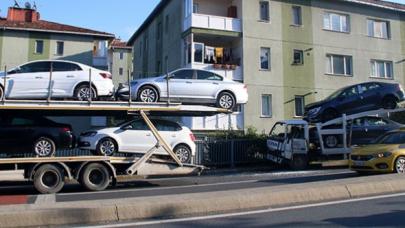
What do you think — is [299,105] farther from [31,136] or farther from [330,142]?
[31,136]

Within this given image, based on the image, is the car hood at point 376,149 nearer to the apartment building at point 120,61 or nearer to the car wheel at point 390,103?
the car wheel at point 390,103

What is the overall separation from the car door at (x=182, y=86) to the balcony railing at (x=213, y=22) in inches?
474

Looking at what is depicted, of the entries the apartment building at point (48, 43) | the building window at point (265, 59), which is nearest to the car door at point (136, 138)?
the building window at point (265, 59)

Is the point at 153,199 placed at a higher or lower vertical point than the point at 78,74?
lower

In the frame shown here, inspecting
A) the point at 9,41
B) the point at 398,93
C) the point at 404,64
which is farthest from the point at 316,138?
the point at 9,41

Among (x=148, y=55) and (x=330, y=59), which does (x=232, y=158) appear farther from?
(x=148, y=55)

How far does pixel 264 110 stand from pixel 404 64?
12044 mm

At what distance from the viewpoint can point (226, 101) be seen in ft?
51.8

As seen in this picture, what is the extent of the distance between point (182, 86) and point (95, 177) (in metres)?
3.88

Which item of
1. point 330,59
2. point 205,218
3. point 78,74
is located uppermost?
point 330,59

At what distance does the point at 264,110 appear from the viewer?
2895 cm

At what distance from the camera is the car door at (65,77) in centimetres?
1381

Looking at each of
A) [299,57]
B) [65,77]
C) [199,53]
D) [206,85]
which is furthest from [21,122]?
[299,57]

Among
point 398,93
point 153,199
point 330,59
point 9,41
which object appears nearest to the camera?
point 153,199
